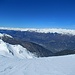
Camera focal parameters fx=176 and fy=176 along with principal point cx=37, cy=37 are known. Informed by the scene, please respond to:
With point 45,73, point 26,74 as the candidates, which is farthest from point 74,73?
point 26,74

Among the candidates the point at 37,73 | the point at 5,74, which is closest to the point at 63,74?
the point at 37,73

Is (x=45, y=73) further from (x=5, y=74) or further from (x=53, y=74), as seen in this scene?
(x=5, y=74)

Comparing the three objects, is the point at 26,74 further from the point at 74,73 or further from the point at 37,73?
the point at 74,73

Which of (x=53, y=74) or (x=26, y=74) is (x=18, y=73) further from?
(x=53, y=74)

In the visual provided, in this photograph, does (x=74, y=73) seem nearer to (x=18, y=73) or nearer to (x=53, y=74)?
(x=53, y=74)

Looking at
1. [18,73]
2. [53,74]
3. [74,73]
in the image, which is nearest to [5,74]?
[18,73]

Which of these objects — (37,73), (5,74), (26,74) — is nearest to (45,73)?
(37,73)
